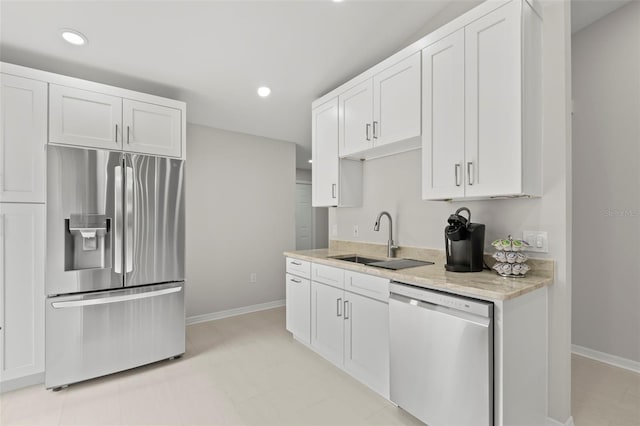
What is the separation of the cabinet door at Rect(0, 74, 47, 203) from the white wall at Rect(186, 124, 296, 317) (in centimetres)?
149

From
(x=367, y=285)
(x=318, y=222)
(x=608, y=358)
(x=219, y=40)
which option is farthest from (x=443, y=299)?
(x=318, y=222)

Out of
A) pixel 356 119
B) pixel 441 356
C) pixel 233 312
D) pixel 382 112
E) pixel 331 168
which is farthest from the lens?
pixel 233 312

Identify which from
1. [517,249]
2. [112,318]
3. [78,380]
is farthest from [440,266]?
[78,380]

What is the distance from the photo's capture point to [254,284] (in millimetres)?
4266

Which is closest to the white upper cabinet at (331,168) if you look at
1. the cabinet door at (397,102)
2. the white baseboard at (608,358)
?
the cabinet door at (397,102)

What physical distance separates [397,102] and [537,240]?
4.57 feet

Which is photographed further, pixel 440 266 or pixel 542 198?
pixel 440 266

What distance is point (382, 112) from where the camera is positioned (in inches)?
101

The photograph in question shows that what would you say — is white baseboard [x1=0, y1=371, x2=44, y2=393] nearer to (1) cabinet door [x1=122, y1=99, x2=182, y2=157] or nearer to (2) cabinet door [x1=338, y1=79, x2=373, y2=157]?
(1) cabinet door [x1=122, y1=99, x2=182, y2=157]

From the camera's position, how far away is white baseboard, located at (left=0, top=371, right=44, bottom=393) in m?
2.23

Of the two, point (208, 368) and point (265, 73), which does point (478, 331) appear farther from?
point (265, 73)

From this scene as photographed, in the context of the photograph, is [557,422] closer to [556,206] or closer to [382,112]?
[556,206]

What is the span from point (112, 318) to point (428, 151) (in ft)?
9.17

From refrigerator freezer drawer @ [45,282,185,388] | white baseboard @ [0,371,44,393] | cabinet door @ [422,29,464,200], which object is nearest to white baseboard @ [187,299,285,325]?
refrigerator freezer drawer @ [45,282,185,388]
